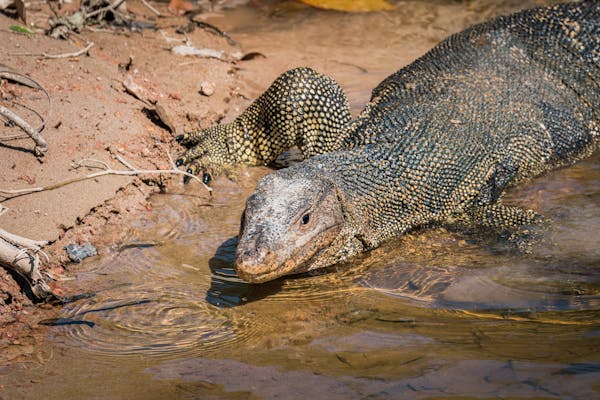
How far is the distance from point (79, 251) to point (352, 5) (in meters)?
8.31

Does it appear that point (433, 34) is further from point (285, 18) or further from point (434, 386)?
point (434, 386)

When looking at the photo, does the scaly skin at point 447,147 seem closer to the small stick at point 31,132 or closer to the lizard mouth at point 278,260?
the lizard mouth at point 278,260

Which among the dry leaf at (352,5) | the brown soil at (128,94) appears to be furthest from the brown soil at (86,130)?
the dry leaf at (352,5)

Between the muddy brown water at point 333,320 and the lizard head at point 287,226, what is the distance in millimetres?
289

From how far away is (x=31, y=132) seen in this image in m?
5.77

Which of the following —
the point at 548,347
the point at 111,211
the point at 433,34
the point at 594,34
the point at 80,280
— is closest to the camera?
the point at 548,347

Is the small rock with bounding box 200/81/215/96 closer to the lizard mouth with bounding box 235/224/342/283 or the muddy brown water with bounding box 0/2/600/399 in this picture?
the muddy brown water with bounding box 0/2/600/399

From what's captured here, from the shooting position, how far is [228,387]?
3818 mm

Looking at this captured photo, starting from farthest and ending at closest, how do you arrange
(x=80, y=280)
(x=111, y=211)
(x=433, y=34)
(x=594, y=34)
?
(x=433, y=34) → (x=594, y=34) → (x=111, y=211) → (x=80, y=280)

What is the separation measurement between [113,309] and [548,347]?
2825 millimetres

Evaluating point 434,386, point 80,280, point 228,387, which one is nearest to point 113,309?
point 80,280

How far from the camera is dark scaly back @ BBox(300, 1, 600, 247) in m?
5.94

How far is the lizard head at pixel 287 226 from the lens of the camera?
475cm

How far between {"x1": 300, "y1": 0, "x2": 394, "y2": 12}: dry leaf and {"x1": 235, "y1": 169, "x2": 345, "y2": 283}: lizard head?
744 centimetres
